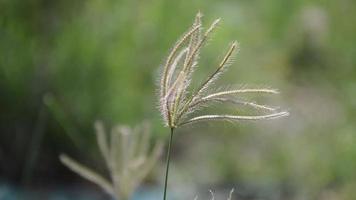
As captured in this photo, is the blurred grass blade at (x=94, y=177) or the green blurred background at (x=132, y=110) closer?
the blurred grass blade at (x=94, y=177)

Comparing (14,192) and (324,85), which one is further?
(324,85)

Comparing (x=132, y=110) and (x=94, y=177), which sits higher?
(x=94, y=177)

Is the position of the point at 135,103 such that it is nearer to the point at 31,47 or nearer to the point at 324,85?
the point at 31,47

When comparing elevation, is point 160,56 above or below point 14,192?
above

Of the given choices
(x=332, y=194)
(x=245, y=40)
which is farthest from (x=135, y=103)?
(x=245, y=40)

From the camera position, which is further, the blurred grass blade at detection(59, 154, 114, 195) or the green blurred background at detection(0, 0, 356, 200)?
the green blurred background at detection(0, 0, 356, 200)

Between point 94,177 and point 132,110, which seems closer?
point 94,177

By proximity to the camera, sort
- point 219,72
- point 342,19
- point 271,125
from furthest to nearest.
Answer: point 342,19 < point 271,125 < point 219,72

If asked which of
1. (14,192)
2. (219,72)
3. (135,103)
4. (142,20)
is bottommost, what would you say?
(14,192)
